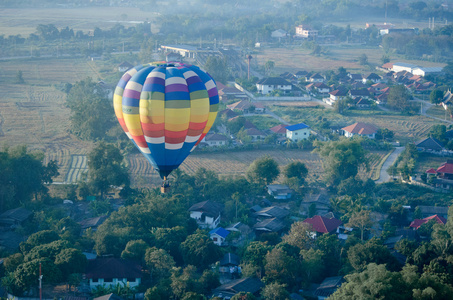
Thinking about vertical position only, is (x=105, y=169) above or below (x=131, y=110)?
below

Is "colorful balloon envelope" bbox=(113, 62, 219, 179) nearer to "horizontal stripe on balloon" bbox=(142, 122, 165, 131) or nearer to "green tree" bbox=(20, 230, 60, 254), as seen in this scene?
"horizontal stripe on balloon" bbox=(142, 122, 165, 131)

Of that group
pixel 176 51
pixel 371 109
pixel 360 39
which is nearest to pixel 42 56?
pixel 176 51

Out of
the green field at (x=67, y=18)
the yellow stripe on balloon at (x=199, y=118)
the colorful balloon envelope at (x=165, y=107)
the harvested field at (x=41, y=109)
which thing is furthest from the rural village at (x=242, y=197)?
the green field at (x=67, y=18)

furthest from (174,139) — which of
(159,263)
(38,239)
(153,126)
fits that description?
(38,239)

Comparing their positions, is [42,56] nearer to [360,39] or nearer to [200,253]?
[360,39]

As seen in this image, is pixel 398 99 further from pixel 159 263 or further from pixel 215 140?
pixel 159 263

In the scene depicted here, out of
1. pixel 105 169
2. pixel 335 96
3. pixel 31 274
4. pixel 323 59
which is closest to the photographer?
pixel 31 274

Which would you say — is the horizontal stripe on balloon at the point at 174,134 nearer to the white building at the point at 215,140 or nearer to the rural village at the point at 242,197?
the rural village at the point at 242,197
